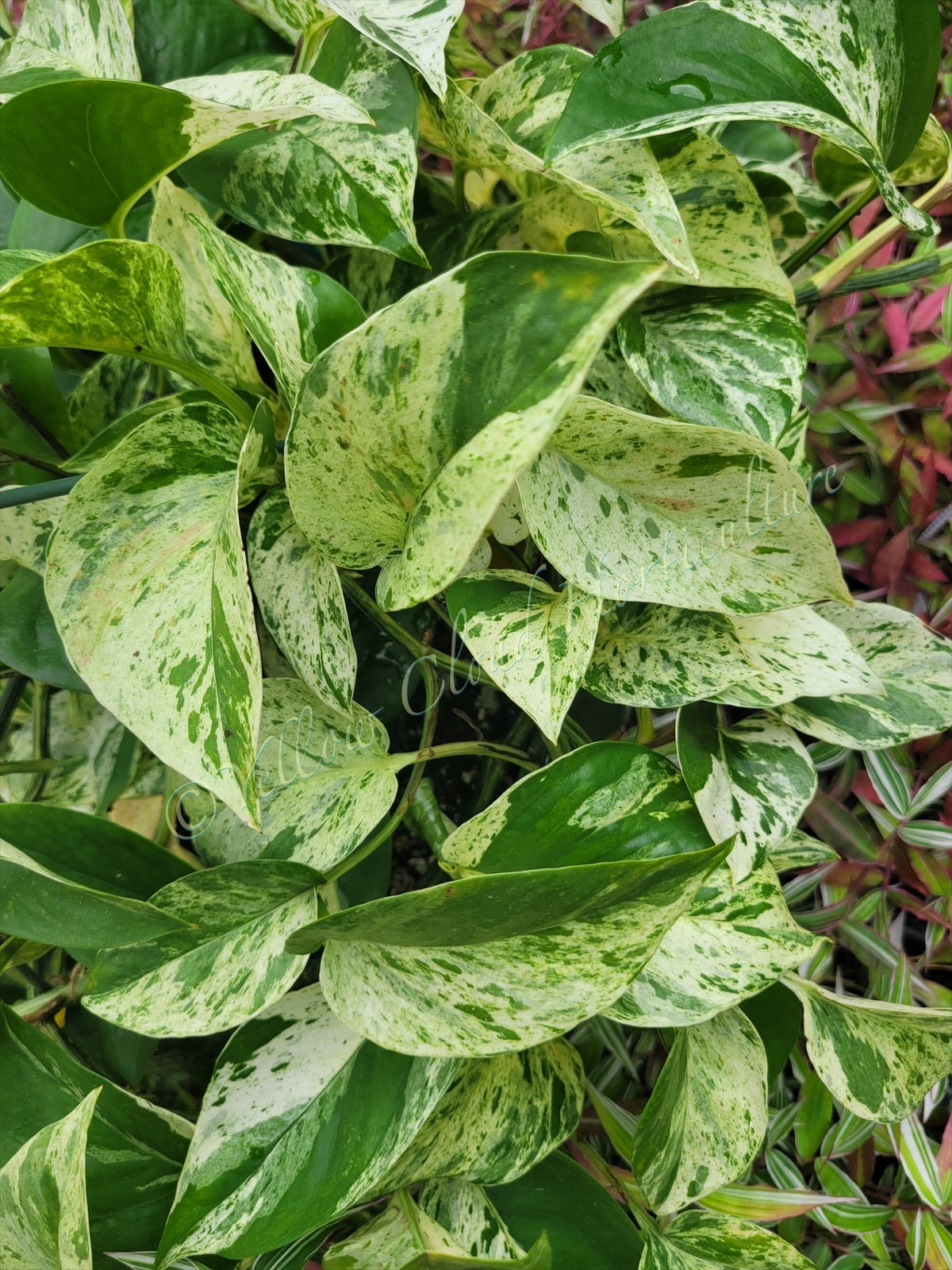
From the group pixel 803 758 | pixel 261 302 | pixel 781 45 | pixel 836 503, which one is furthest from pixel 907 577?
pixel 261 302

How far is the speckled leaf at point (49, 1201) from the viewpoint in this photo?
33 cm

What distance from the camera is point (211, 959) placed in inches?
14.9

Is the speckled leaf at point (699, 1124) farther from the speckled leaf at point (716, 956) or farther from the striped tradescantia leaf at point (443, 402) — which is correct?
the striped tradescantia leaf at point (443, 402)

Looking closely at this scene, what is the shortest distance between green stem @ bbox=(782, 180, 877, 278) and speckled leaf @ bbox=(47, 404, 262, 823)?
304 mm

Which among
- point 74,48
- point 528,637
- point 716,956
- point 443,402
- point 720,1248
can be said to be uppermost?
point 74,48

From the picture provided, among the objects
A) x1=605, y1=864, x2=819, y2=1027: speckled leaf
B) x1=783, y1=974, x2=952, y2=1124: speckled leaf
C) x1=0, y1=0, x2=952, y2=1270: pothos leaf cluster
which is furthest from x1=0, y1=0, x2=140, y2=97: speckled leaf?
x1=783, y1=974, x2=952, y2=1124: speckled leaf

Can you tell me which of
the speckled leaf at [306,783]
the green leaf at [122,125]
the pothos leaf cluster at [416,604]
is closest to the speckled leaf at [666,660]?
the pothos leaf cluster at [416,604]

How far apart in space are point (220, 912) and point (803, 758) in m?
0.28

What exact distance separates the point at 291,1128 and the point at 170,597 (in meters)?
0.23

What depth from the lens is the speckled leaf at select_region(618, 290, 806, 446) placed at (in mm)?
388

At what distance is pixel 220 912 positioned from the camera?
1.23 feet

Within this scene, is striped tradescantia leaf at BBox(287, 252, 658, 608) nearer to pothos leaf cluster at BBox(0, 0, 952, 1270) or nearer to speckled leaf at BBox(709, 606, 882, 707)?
pothos leaf cluster at BBox(0, 0, 952, 1270)

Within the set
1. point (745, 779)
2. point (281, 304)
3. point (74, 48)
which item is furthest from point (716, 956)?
point (74, 48)

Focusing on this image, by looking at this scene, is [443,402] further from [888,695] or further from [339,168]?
[888,695]
